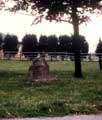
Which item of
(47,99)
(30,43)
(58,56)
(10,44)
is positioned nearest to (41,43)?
(30,43)

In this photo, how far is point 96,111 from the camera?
15.1 metres

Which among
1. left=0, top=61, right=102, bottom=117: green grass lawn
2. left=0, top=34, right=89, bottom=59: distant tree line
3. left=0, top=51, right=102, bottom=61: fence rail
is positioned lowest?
left=0, top=61, right=102, bottom=117: green grass lawn

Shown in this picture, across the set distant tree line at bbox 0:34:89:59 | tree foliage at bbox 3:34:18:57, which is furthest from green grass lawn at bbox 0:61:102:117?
tree foliage at bbox 3:34:18:57

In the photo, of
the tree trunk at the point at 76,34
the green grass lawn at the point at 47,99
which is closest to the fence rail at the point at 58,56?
the tree trunk at the point at 76,34

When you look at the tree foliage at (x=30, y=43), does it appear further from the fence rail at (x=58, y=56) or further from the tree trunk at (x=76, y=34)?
the tree trunk at (x=76, y=34)

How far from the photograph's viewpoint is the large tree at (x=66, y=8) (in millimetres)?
30500

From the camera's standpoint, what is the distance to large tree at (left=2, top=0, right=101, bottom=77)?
30500 mm

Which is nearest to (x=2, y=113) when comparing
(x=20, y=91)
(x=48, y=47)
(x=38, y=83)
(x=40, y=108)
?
(x=40, y=108)

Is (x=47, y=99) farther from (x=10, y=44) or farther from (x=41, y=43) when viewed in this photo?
(x=41, y=43)

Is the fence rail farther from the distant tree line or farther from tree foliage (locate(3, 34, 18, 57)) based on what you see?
the distant tree line

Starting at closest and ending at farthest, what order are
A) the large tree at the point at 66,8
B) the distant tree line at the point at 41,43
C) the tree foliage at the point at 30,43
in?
the large tree at the point at 66,8 → the distant tree line at the point at 41,43 → the tree foliage at the point at 30,43

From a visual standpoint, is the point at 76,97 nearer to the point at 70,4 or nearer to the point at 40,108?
the point at 40,108

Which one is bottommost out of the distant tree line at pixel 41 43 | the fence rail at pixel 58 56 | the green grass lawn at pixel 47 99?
the green grass lawn at pixel 47 99

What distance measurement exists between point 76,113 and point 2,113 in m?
1.97
